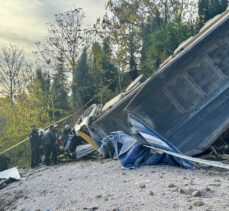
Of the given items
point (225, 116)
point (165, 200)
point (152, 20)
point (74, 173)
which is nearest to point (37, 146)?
point (74, 173)

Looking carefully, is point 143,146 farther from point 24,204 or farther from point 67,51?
point 67,51

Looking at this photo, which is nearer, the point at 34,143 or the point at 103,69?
the point at 34,143

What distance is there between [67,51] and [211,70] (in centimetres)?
2002

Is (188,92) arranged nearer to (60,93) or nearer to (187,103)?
(187,103)

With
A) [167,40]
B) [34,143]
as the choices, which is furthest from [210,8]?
[34,143]

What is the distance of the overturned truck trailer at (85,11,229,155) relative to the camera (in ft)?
33.2

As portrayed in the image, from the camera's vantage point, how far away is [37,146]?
13867 mm

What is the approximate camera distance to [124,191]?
637 centimetres

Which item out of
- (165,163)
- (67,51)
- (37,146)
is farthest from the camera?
(67,51)

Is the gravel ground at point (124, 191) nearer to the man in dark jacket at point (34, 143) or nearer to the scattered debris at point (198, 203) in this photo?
the scattered debris at point (198, 203)

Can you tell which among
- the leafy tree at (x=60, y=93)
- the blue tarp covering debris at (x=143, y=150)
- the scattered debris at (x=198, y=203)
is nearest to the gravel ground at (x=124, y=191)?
the scattered debris at (x=198, y=203)

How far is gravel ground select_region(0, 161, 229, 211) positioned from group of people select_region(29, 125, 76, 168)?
386cm

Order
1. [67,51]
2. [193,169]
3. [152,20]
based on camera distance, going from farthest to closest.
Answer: [67,51]
[152,20]
[193,169]

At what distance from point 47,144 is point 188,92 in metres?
5.20
